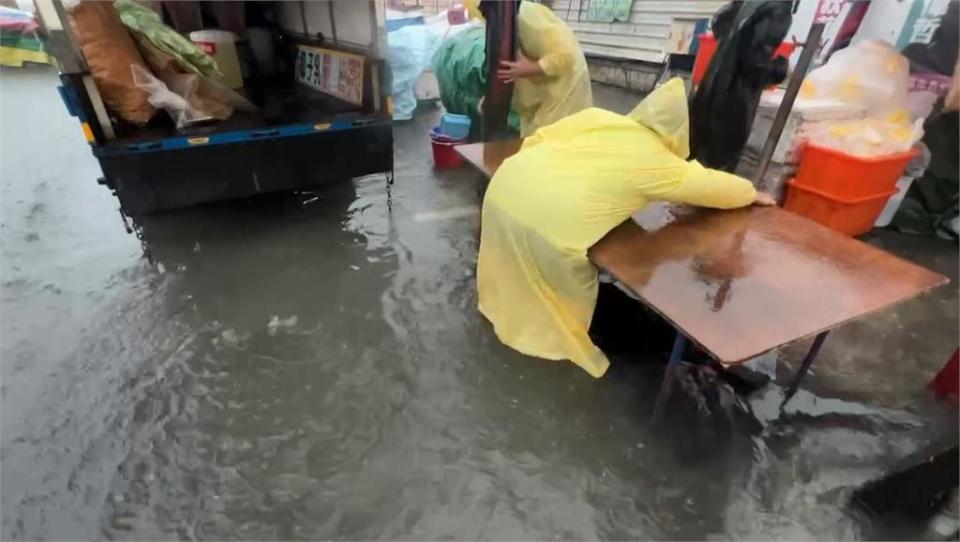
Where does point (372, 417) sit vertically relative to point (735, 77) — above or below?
below

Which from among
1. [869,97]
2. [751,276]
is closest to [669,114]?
[751,276]

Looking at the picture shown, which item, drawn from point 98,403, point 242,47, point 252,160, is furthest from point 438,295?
point 242,47

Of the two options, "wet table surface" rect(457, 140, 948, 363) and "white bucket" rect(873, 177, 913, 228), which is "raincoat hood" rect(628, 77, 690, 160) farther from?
"white bucket" rect(873, 177, 913, 228)

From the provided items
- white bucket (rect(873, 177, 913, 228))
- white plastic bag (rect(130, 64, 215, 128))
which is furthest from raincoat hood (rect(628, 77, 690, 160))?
white plastic bag (rect(130, 64, 215, 128))

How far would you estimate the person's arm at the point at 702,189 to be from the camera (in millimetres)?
Answer: 2082

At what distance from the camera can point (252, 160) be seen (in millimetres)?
3275

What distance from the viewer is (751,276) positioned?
1.88m

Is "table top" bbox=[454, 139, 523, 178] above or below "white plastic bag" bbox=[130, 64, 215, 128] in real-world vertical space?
below

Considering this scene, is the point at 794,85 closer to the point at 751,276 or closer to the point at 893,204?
the point at 751,276

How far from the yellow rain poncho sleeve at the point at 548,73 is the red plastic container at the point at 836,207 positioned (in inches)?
63.9

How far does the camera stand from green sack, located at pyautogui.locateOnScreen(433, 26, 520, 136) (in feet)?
15.6

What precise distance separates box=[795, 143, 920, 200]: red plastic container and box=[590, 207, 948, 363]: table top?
4.28 feet

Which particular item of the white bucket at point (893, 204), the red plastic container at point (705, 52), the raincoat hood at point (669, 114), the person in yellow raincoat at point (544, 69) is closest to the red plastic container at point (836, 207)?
the white bucket at point (893, 204)

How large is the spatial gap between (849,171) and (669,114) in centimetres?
191
